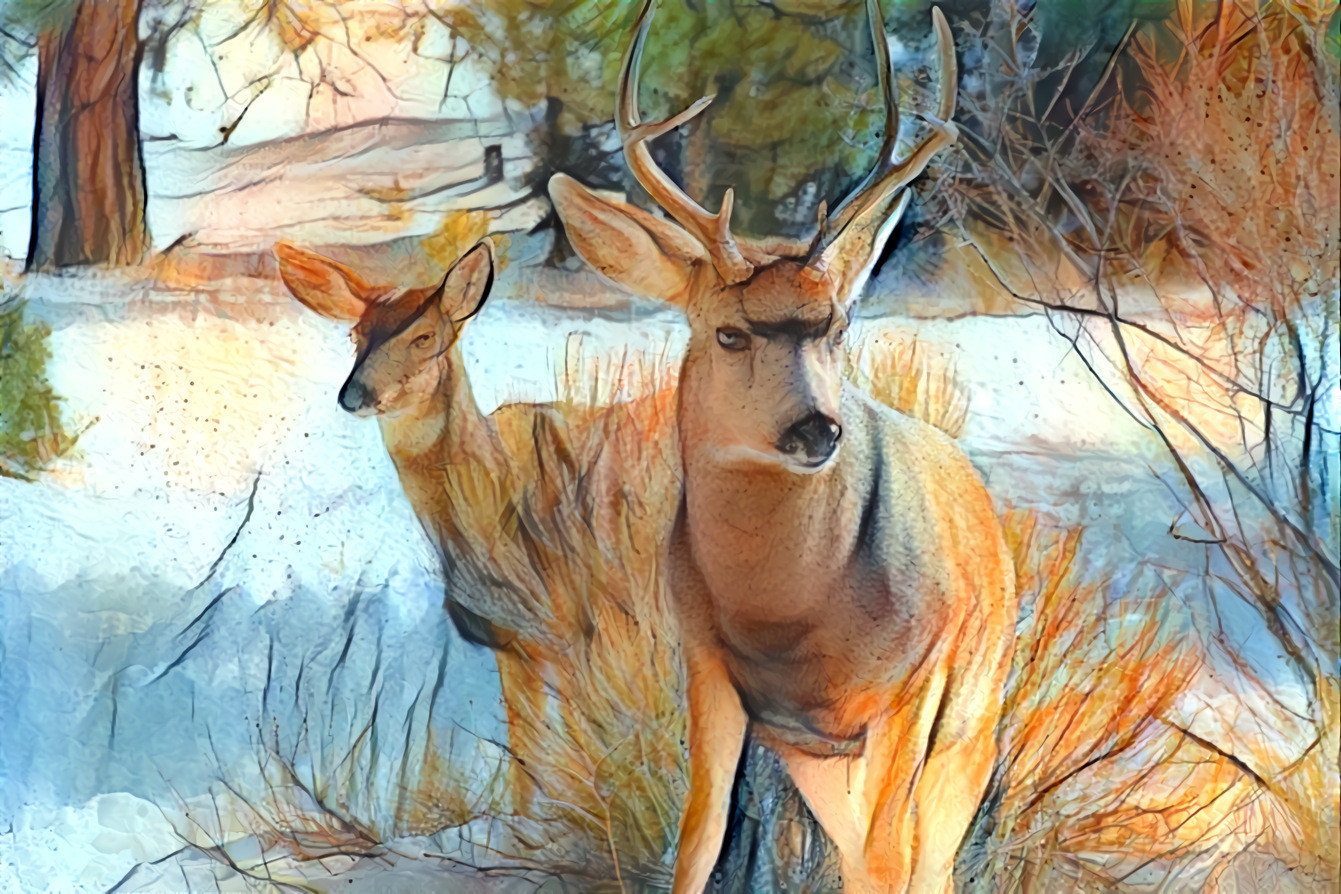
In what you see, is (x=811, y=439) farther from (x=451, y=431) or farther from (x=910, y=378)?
(x=451, y=431)

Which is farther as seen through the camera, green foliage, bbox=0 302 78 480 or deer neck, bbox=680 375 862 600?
green foliage, bbox=0 302 78 480

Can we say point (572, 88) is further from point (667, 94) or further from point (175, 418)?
point (175, 418)

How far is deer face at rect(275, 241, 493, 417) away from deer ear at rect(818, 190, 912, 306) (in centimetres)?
76

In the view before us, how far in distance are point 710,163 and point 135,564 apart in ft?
5.16

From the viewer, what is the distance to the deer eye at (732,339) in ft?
7.33

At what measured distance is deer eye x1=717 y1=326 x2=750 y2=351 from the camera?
2234 millimetres

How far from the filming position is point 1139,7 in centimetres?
241

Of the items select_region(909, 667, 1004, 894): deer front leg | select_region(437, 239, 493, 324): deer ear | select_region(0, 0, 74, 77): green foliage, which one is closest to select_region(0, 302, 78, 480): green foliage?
select_region(0, 0, 74, 77): green foliage

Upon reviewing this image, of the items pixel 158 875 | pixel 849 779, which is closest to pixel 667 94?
pixel 849 779

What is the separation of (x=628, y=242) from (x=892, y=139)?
0.61 m

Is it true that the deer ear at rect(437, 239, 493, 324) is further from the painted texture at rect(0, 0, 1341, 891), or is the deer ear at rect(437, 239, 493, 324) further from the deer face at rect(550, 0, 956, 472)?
the deer face at rect(550, 0, 956, 472)

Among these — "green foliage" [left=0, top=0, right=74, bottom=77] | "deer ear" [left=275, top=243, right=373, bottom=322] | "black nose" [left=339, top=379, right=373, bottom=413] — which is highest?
"green foliage" [left=0, top=0, right=74, bottom=77]

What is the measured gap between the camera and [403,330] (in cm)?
237

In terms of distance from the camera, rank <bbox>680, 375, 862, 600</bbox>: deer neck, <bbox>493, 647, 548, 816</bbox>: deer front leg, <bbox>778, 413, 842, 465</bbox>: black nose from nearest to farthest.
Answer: <bbox>778, 413, 842, 465</bbox>: black nose → <bbox>680, 375, 862, 600</bbox>: deer neck → <bbox>493, 647, 548, 816</bbox>: deer front leg
